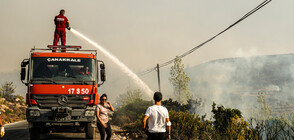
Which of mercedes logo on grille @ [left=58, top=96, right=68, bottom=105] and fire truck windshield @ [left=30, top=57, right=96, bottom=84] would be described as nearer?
mercedes logo on grille @ [left=58, top=96, right=68, bottom=105]

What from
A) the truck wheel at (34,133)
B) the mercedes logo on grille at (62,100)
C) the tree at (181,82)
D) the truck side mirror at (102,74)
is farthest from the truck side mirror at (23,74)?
Answer: the tree at (181,82)

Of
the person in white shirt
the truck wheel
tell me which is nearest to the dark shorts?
the person in white shirt

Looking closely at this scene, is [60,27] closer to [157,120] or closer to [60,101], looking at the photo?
[60,101]

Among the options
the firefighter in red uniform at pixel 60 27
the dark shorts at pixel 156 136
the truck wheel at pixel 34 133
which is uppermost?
the firefighter in red uniform at pixel 60 27

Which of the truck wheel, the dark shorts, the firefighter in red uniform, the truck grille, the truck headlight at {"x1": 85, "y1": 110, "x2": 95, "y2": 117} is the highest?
the firefighter in red uniform

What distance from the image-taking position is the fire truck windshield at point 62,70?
9.77 meters

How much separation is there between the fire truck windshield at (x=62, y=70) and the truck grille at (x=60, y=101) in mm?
519

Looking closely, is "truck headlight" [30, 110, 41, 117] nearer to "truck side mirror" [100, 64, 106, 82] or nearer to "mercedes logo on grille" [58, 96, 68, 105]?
"mercedes logo on grille" [58, 96, 68, 105]

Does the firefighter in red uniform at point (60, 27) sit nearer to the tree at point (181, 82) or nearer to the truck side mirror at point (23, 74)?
the truck side mirror at point (23, 74)

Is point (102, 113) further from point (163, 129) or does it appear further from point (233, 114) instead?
point (233, 114)

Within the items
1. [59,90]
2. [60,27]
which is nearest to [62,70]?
[59,90]

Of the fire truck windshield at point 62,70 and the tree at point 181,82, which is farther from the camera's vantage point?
the tree at point 181,82

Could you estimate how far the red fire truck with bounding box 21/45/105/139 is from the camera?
31.2 ft

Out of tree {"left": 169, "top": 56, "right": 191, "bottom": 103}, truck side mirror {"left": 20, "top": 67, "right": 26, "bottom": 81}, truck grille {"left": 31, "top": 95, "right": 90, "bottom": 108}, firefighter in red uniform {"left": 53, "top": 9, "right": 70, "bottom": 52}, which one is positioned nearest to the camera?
truck grille {"left": 31, "top": 95, "right": 90, "bottom": 108}
